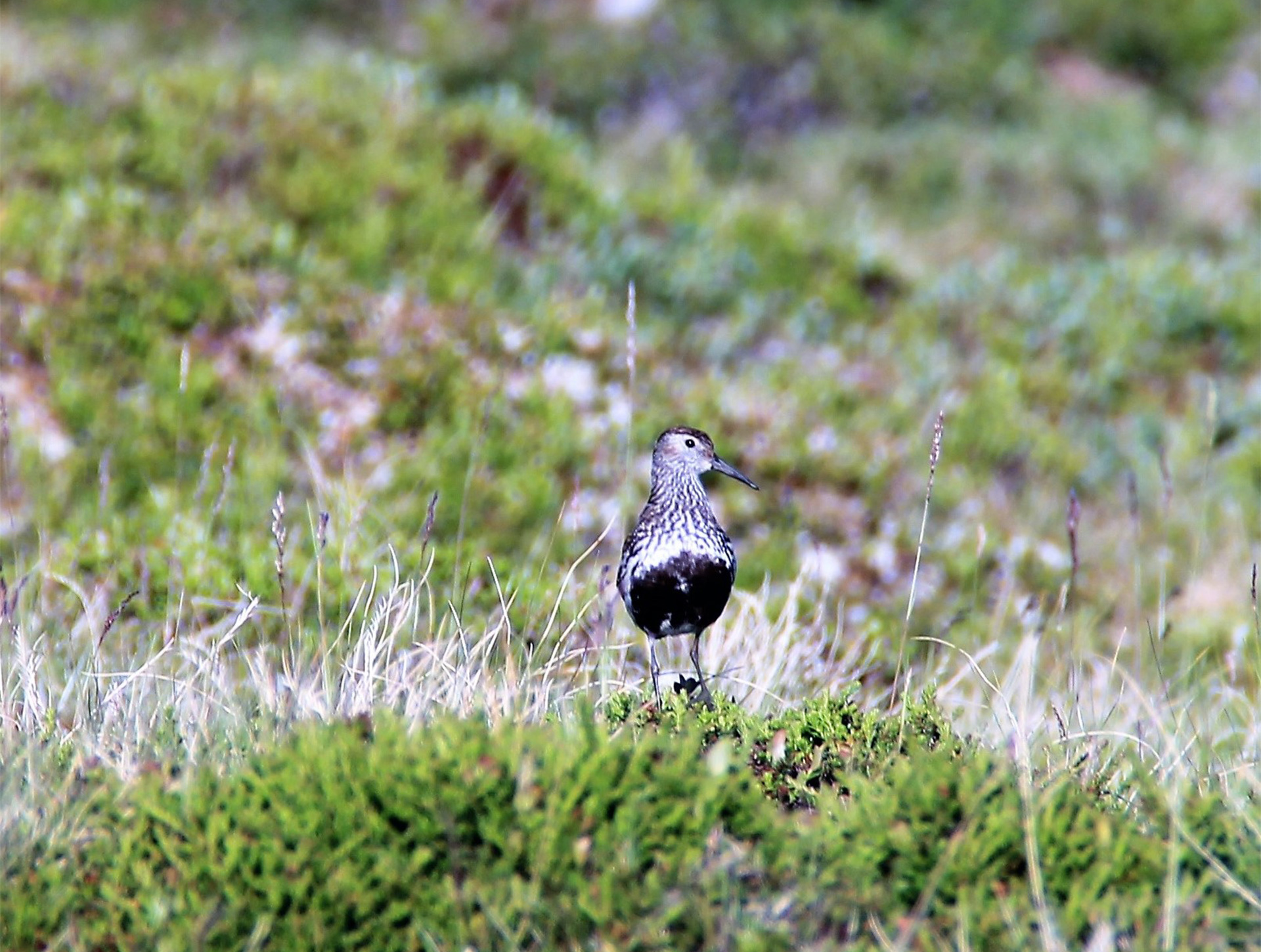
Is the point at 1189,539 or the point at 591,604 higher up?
the point at 591,604

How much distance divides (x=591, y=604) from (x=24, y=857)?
7.42 feet

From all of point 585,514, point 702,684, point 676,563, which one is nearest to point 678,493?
point 676,563

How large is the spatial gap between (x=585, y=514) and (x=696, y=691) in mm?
2750

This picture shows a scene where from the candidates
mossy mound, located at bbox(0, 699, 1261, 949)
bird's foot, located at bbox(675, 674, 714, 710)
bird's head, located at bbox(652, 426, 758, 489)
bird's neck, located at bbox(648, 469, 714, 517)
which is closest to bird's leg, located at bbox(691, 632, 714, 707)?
bird's foot, located at bbox(675, 674, 714, 710)

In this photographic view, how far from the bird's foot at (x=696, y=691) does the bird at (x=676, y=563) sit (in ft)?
0.05

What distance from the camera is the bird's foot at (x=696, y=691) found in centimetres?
396

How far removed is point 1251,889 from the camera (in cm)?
308

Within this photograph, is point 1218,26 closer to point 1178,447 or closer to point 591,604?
point 1178,447

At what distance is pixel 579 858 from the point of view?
302cm

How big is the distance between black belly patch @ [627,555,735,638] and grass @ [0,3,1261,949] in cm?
24

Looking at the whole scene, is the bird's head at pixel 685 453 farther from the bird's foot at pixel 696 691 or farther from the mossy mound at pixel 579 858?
the mossy mound at pixel 579 858

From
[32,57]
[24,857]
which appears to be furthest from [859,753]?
[32,57]

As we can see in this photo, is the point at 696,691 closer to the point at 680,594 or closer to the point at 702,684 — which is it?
the point at 702,684

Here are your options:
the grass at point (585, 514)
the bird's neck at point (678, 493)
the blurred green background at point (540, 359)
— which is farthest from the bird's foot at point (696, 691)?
the blurred green background at point (540, 359)
